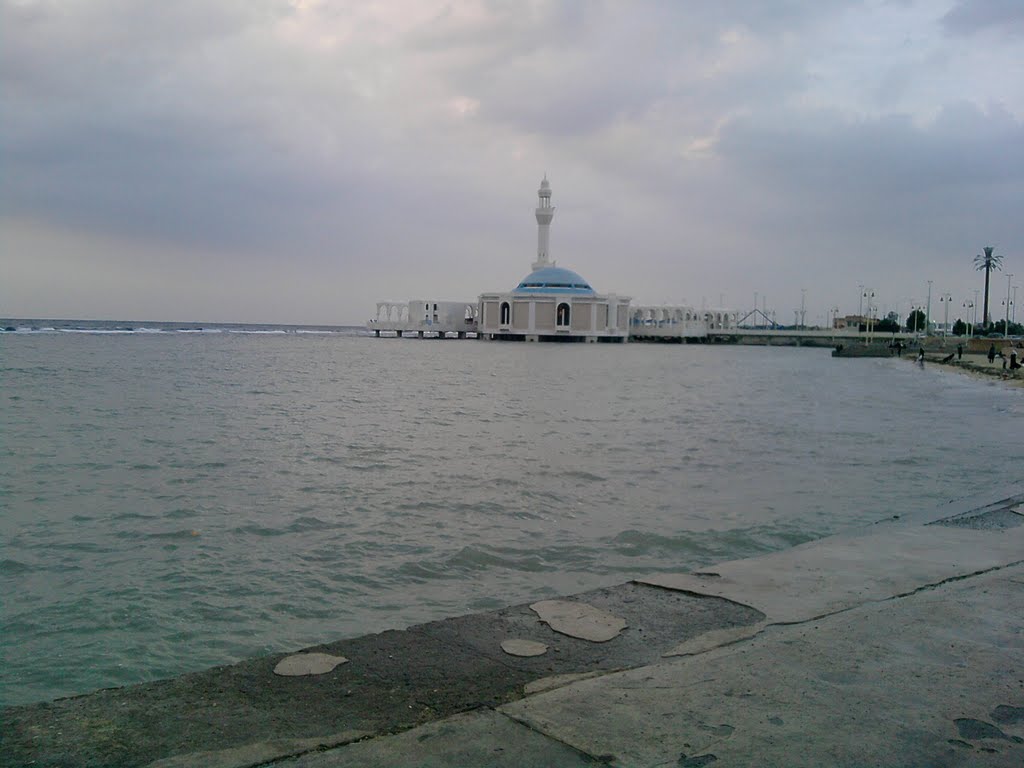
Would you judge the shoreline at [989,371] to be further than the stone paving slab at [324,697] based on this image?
Yes

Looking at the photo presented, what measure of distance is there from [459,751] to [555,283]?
129622 mm

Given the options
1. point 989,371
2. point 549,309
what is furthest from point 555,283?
point 989,371

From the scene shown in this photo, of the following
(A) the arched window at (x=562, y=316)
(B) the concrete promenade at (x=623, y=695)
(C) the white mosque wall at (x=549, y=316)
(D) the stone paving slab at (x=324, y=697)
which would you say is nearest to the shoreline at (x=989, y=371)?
(B) the concrete promenade at (x=623, y=695)

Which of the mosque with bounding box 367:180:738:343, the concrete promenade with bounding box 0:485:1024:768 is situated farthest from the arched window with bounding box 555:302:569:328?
the concrete promenade with bounding box 0:485:1024:768

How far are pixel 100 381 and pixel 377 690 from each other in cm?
3494

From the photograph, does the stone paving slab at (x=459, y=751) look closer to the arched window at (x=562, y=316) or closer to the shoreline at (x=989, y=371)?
the shoreline at (x=989, y=371)

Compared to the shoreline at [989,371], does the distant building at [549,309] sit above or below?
above

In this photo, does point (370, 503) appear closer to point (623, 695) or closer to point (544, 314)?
point (623, 695)

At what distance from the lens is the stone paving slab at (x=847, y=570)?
19.6ft

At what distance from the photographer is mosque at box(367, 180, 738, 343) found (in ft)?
424

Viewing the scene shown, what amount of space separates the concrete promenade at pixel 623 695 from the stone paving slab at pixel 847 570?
59mm

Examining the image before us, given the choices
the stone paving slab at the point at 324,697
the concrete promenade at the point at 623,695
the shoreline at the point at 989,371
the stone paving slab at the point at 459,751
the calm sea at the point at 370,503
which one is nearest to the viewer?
the stone paving slab at the point at 459,751

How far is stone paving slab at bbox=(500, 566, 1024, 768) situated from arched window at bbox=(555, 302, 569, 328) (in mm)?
124883

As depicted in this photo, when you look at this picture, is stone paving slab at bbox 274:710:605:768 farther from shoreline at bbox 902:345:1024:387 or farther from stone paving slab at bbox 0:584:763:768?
shoreline at bbox 902:345:1024:387
